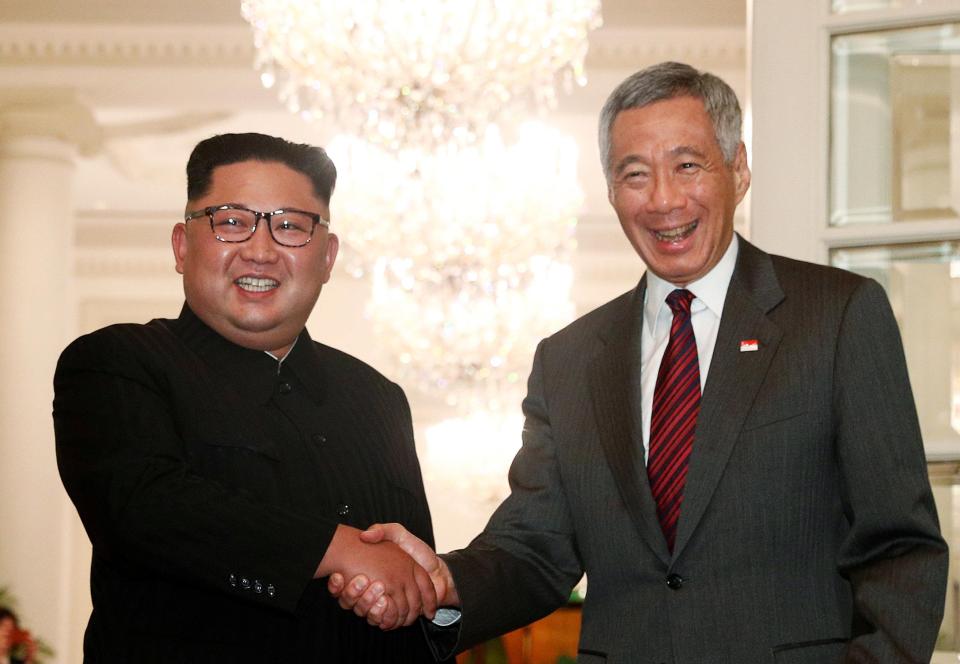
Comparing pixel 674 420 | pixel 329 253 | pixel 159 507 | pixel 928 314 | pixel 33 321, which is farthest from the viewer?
pixel 33 321

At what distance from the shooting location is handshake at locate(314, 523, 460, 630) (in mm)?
2281

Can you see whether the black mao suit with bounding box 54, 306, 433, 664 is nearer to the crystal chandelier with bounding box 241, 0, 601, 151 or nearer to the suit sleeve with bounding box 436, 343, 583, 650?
the suit sleeve with bounding box 436, 343, 583, 650

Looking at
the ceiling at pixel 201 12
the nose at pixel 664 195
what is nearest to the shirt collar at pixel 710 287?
the nose at pixel 664 195

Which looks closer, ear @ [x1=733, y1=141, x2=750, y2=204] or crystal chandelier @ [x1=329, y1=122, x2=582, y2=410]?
ear @ [x1=733, y1=141, x2=750, y2=204]

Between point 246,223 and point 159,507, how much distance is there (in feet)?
1.83

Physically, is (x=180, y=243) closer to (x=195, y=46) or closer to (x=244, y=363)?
(x=244, y=363)

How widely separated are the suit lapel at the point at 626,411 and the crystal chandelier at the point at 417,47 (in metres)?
4.54

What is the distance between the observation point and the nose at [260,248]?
2.35 metres

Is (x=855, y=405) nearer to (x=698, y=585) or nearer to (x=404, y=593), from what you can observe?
(x=698, y=585)

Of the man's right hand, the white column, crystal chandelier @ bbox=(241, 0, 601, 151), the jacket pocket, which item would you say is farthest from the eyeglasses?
the white column

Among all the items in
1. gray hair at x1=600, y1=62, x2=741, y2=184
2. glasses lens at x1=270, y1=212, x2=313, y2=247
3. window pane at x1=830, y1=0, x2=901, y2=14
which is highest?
window pane at x1=830, y1=0, x2=901, y2=14

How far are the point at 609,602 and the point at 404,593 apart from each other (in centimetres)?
40

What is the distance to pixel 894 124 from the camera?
2730 millimetres

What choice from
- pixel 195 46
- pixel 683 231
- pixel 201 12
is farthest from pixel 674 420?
pixel 195 46
